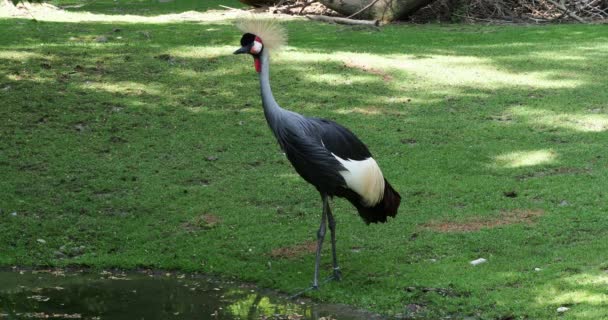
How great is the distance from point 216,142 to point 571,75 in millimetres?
5417

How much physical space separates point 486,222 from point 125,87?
6013mm

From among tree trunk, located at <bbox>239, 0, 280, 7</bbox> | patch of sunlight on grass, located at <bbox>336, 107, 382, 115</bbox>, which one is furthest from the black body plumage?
tree trunk, located at <bbox>239, 0, 280, 7</bbox>

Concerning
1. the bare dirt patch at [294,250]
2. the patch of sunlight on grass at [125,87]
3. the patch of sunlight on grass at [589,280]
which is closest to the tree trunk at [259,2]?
the patch of sunlight on grass at [125,87]

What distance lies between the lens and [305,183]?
10.2 metres

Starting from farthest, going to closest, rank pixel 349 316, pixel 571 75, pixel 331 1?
pixel 331 1 < pixel 571 75 < pixel 349 316

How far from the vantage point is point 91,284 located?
7926 mm

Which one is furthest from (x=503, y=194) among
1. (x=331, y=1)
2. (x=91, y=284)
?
(x=331, y=1)

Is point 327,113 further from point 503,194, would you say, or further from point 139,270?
point 139,270

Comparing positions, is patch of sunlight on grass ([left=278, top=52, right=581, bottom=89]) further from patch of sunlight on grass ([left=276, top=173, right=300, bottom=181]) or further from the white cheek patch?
the white cheek patch

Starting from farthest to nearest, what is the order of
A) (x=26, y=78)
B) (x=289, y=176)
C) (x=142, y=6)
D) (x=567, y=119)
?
(x=142, y=6) < (x=26, y=78) < (x=567, y=119) < (x=289, y=176)

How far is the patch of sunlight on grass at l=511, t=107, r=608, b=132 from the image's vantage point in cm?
1170

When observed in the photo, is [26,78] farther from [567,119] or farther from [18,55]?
[567,119]

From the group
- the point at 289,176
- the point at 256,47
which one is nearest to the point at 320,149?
the point at 256,47

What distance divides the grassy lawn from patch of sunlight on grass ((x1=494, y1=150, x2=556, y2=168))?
4cm
